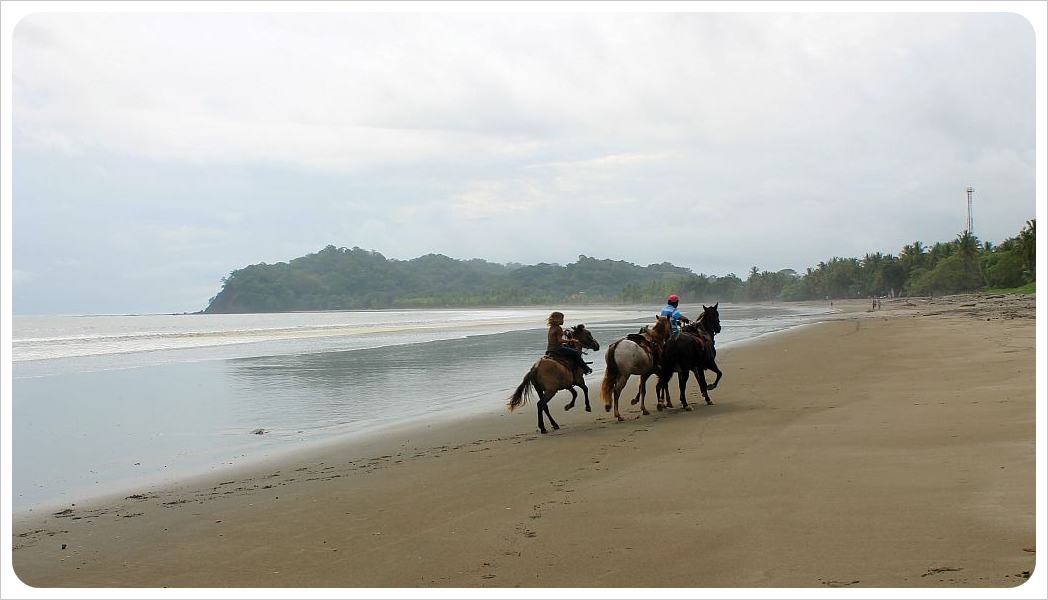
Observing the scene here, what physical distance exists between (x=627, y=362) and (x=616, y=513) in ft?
21.0

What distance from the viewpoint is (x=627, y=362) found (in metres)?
12.8

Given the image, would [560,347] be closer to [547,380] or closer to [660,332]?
[547,380]

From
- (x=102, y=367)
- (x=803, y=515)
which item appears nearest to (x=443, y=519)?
(x=803, y=515)

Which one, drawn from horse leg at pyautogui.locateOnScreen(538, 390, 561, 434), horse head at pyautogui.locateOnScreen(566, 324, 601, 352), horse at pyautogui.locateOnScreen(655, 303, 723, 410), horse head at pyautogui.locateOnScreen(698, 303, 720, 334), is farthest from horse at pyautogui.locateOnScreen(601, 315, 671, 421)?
horse head at pyautogui.locateOnScreen(698, 303, 720, 334)

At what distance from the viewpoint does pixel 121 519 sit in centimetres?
746

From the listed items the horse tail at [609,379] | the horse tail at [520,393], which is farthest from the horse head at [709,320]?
the horse tail at [520,393]

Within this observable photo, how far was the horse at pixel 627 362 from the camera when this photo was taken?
12.7m

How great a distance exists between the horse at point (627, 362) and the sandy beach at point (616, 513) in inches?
42.4

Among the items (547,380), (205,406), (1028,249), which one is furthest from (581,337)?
(1028,249)

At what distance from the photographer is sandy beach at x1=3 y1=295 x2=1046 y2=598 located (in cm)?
510

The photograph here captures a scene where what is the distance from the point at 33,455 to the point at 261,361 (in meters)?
16.4

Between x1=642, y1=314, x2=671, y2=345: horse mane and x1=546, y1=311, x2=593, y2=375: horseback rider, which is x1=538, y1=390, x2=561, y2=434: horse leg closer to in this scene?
x1=546, y1=311, x2=593, y2=375: horseback rider

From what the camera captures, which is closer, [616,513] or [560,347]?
[616,513]

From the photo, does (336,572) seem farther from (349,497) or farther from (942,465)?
(942,465)
